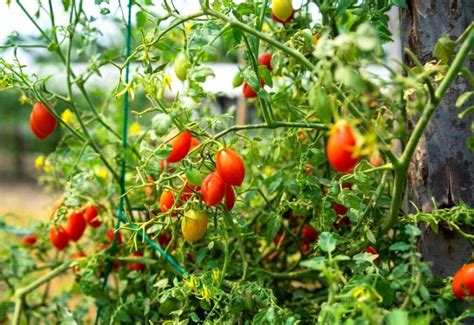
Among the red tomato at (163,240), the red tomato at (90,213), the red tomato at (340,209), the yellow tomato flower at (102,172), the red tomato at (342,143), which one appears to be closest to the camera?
the red tomato at (342,143)

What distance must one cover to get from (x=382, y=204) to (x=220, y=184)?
0.93 ft

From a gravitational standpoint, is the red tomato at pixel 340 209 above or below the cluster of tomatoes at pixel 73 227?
above

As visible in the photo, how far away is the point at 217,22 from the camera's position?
907 millimetres

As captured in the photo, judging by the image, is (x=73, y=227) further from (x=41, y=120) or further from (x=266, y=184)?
(x=266, y=184)

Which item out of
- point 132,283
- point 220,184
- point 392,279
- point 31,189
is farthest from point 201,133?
point 31,189

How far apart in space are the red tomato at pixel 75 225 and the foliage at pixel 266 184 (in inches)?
2.3

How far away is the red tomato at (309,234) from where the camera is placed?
1.23 metres

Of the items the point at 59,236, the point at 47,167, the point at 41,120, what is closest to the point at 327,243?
the point at 41,120

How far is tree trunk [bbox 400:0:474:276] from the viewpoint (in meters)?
0.99

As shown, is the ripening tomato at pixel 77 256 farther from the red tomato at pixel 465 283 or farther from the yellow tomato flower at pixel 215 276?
the red tomato at pixel 465 283

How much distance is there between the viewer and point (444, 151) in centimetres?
100

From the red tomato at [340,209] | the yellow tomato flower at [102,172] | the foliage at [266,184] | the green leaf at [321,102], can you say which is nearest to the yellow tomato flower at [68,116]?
the foliage at [266,184]

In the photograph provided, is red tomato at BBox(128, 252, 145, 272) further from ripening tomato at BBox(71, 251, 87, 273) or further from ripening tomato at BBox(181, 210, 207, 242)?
ripening tomato at BBox(181, 210, 207, 242)

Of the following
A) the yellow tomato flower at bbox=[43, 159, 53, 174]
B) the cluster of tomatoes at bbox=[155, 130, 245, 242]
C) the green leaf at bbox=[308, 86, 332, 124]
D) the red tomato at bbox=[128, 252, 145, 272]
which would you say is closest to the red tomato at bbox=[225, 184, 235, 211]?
the cluster of tomatoes at bbox=[155, 130, 245, 242]
